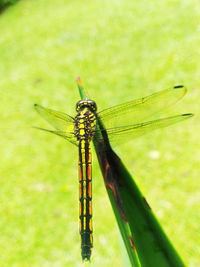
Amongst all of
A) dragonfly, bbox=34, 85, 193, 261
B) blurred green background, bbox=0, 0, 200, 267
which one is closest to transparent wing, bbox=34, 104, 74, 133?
dragonfly, bbox=34, 85, 193, 261

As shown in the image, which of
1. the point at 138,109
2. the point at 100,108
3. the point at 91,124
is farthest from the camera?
the point at 100,108

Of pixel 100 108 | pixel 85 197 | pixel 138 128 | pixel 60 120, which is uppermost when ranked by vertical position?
pixel 100 108

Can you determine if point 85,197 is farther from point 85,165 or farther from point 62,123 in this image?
point 62,123

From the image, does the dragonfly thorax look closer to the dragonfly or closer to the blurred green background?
the dragonfly

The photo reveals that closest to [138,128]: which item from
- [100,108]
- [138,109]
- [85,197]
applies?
[138,109]

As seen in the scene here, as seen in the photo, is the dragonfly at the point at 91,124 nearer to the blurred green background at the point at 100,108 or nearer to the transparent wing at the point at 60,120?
the transparent wing at the point at 60,120

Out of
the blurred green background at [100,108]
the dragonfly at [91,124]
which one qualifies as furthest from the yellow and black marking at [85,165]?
the blurred green background at [100,108]

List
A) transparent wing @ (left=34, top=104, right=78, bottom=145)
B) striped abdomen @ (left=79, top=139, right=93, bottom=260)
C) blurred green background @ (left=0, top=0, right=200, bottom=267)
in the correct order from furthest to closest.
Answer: blurred green background @ (left=0, top=0, right=200, bottom=267)
transparent wing @ (left=34, top=104, right=78, bottom=145)
striped abdomen @ (left=79, top=139, right=93, bottom=260)
